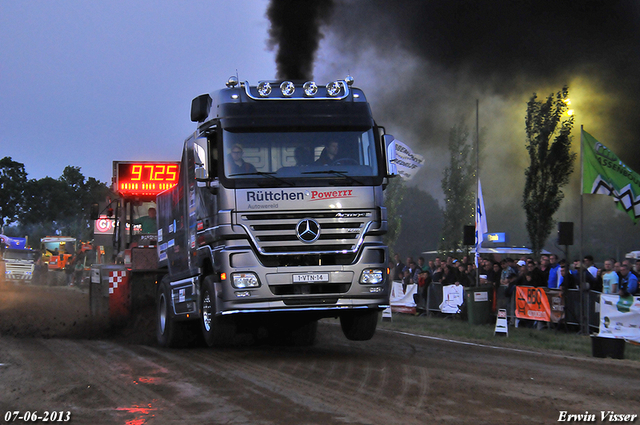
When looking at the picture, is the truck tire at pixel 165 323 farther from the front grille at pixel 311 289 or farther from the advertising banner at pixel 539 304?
the advertising banner at pixel 539 304

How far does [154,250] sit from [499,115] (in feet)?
85.4

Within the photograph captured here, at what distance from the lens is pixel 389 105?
36656 millimetres

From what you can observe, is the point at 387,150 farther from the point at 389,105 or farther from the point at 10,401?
the point at 389,105

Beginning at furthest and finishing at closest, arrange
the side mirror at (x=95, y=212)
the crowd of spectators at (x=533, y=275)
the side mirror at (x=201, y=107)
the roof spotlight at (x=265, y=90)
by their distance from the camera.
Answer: the side mirror at (x=95, y=212) → the crowd of spectators at (x=533, y=275) → the side mirror at (x=201, y=107) → the roof spotlight at (x=265, y=90)

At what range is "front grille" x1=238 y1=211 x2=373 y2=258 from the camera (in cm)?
945

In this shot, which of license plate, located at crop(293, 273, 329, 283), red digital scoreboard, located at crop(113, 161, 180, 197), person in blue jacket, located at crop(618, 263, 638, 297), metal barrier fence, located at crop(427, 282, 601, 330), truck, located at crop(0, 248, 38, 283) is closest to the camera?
license plate, located at crop(293, 273, 329, 283)

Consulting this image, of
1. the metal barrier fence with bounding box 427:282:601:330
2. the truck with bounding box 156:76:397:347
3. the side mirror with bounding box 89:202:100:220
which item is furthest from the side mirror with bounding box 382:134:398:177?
the side mirror with bounding box 89:202:100:220

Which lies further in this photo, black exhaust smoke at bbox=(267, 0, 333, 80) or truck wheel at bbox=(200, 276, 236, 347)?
black exhaust smoke at bbox=(267, 0, 333, 80)

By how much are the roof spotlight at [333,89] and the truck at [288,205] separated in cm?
1

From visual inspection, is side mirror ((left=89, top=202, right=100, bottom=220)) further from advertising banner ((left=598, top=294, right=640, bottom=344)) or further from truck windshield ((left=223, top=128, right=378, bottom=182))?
advertising banner ((left=598, top=294, right=640, bottom=344))

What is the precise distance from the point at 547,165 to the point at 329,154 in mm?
18143

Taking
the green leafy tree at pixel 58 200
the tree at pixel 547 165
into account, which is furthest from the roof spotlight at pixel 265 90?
the green leafy tree at pixel 58 200

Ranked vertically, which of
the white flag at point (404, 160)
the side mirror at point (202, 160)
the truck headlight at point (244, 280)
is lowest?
the truck headlight at point (244, 280)

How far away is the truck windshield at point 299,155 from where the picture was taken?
31.6ft
